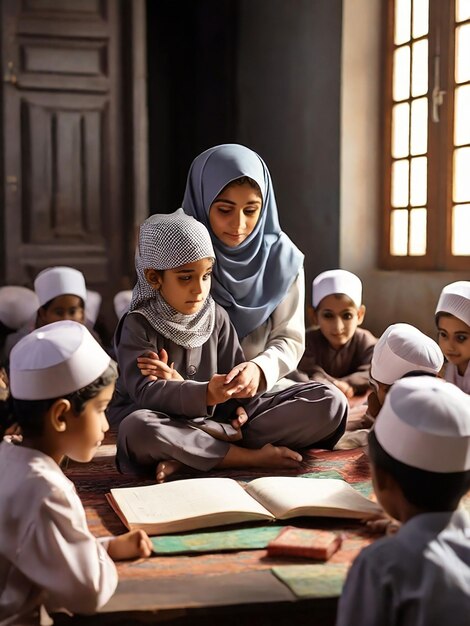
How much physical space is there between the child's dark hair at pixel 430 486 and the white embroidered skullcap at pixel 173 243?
1.48 m

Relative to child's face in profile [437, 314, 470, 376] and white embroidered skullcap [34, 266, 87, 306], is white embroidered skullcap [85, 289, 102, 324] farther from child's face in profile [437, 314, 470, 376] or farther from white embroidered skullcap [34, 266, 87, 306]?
child's face in profile [437, 314, 470, 376]

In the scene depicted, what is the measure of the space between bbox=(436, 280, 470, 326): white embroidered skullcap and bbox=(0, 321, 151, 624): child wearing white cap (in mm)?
1955

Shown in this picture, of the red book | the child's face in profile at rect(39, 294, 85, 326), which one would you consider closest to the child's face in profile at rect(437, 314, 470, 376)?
the red book

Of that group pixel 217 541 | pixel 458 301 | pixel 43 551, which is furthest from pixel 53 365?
pixel 458 301

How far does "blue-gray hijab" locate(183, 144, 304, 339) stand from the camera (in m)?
3.33

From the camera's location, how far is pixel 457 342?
360 cm

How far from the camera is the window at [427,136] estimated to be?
4.72 m

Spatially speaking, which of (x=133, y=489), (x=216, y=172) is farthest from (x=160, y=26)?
(x=133, y=489)

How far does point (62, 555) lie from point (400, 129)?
4008 millimetres

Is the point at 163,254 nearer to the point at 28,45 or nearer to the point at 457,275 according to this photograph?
the point at 457,275

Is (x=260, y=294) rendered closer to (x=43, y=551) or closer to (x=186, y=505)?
(x=186, y=505)

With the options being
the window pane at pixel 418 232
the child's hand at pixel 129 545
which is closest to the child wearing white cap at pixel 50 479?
the child's hand at pixel 129 545

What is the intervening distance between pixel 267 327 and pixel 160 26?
454 cm

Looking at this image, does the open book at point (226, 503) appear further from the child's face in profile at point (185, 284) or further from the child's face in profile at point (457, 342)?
the child's face in profile at point (457, 342)
